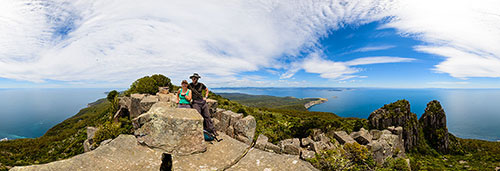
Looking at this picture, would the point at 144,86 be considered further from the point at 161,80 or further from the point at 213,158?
the point at 213,158

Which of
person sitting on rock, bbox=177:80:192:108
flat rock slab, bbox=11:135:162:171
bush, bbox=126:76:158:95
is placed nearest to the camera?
flat rock slab, bbox=11:135:162:171

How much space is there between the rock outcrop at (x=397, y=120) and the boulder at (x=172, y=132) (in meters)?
35.2

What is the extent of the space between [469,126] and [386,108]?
153071mm

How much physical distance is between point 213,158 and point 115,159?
2.19 metres

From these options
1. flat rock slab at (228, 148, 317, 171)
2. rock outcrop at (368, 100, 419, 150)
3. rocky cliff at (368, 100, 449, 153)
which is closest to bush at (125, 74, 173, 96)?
flat rock slab at (228, 148, 317, 171)

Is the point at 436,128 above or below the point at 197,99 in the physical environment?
below

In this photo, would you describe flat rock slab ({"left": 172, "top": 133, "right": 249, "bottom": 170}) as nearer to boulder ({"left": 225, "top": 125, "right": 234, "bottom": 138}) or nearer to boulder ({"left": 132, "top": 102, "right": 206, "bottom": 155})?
boulder ({"left": 132, "top": 102, "right": 206, "bottom": 155})

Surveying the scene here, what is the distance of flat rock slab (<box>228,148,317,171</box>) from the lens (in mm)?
3680

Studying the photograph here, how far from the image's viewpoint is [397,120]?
30.8 m

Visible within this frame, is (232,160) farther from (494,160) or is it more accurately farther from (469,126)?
(469,126)

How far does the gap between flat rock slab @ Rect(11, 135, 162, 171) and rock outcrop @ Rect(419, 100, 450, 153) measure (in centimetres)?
6057

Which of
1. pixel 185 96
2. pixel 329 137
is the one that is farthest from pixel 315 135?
pixel 185 96

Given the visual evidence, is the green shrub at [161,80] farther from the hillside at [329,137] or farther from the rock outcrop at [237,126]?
the rock outcrop at [237,126]

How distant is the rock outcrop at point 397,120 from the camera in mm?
30172
